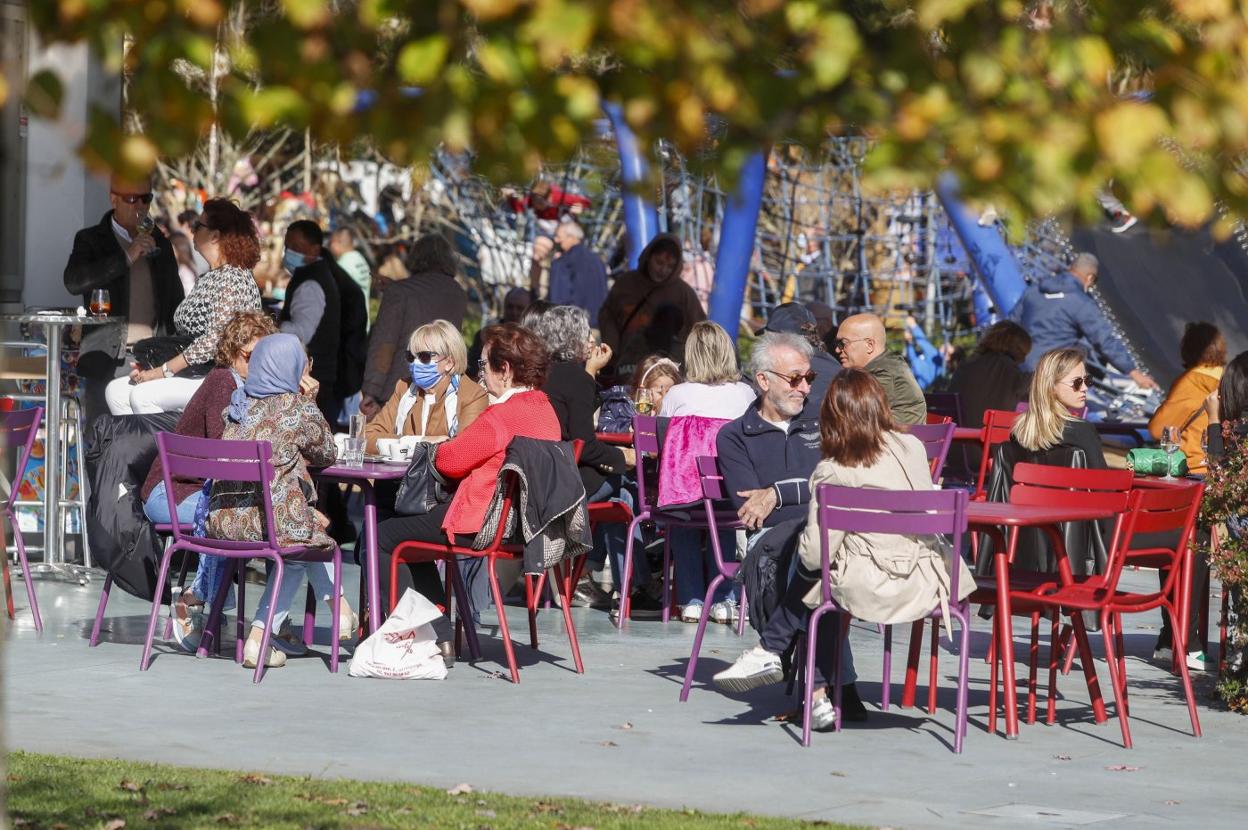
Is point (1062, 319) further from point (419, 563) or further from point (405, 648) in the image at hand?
point (405, 648)

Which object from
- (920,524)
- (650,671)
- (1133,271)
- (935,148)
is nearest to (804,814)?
(920,524)

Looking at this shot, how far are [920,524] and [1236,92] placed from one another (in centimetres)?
383

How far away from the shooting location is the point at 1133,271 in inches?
529

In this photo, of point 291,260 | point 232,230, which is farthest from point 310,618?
point 291,260

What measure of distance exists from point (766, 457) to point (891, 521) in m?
1.49

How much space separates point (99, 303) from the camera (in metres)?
10.4

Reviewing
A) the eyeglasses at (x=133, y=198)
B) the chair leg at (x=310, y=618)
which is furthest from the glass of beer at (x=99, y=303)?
the chair leg at (x=310, y=618)

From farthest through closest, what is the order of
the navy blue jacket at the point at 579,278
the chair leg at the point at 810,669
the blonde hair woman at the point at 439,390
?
the navy blue jacket at the point at 579,278, the blonde hair woman at the point at 439,390, the chair leg at the point at 810,669

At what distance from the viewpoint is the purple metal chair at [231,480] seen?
7469 mm

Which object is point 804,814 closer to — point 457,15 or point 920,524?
point 920,524

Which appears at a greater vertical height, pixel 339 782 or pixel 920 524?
pixel 920 524

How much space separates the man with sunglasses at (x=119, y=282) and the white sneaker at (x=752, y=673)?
4.83m

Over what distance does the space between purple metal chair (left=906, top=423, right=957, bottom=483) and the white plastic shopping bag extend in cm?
271

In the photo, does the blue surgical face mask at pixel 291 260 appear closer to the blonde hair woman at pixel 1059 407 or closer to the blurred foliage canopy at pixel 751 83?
the blonde hair woman at pixel 1059 407
